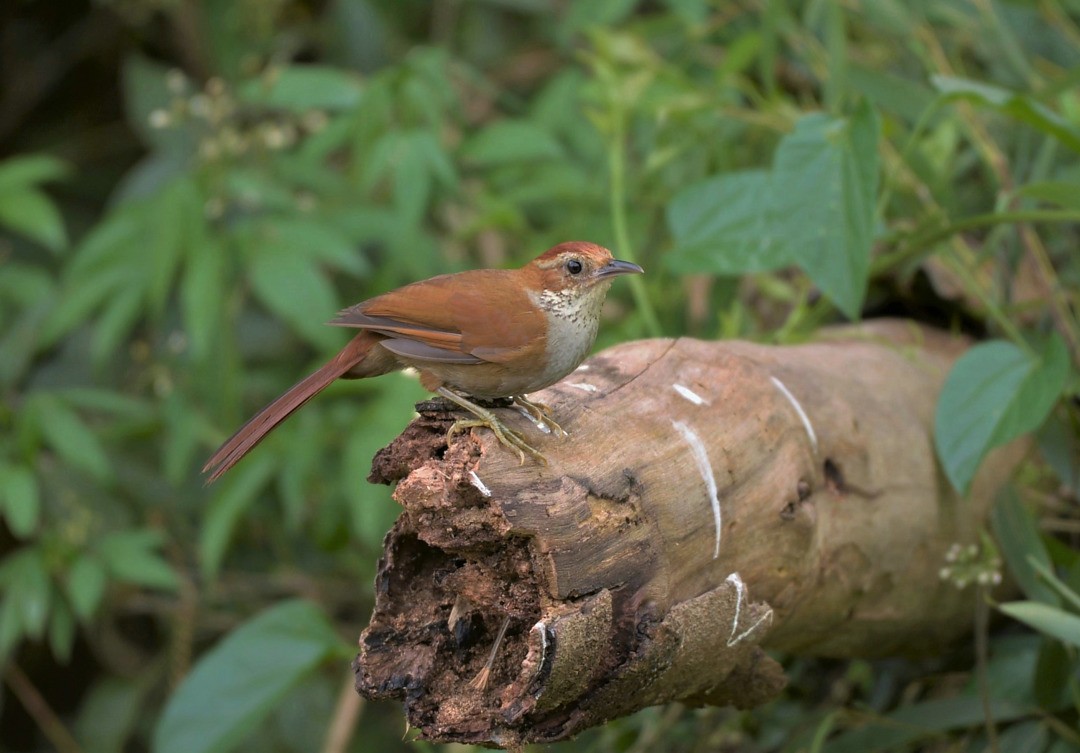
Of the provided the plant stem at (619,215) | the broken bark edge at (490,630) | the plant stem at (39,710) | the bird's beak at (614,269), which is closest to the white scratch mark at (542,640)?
the broken bark edge at (490,630)

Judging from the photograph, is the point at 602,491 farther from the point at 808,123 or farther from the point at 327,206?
the point at 327,206

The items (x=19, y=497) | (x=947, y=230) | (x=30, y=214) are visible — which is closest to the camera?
(x=947, y=230)

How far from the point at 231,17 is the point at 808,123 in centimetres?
A: 353

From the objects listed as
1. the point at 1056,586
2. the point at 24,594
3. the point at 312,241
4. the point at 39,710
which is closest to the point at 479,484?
the point at 1056,586

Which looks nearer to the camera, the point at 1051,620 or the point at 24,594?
the point at 1051,620

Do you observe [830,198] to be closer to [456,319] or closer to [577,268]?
[577,268]

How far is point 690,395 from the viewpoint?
224cm

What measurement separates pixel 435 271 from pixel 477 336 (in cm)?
195

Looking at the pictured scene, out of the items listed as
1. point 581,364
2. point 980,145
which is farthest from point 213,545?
point 980,145

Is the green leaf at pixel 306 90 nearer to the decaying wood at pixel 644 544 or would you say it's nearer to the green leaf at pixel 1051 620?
the decaying wood at pixel 644 544

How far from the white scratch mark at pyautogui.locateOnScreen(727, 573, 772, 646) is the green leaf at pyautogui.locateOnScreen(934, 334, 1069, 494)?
2.26 feet

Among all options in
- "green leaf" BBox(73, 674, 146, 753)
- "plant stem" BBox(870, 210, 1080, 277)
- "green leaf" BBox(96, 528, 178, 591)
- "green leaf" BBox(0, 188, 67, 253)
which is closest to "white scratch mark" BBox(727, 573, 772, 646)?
"plant stem" BBox(870, 210, 1080, 277)

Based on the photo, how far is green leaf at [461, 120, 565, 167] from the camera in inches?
159

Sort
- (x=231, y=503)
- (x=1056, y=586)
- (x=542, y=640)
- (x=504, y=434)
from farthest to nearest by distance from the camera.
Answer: (x=231, y=503), (x=1056, y=586), (x=504, y=434), (x=542, y=640)
